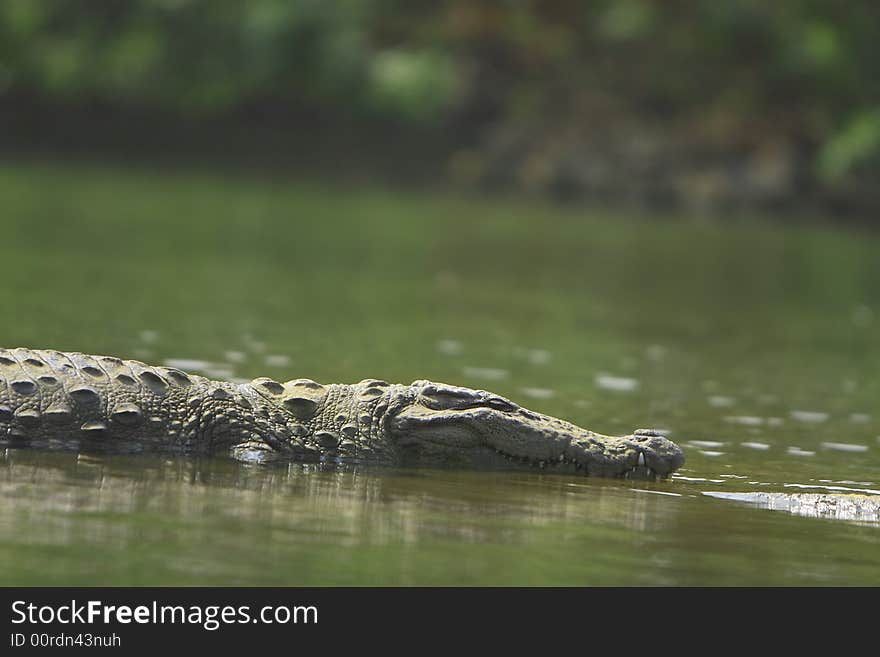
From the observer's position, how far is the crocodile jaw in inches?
336

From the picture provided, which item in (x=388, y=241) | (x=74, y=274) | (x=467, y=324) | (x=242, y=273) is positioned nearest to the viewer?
(x=467, y=324)

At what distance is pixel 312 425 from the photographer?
8.73 meters

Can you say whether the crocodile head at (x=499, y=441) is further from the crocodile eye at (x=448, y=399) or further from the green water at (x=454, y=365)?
the green water at (x=454, y=365)

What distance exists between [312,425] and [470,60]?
36849 millimetres

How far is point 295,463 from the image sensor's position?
865 cm

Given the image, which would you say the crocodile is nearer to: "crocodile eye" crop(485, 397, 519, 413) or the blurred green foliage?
"crocodile eye" crop(485, 397, 519, 413)

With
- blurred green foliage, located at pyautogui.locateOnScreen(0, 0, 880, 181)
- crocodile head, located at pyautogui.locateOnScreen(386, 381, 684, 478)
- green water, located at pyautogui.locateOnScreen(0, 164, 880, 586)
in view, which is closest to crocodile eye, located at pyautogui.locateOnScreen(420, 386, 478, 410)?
crocodile head, located at pyautogui.locateOnScreen(386, 381, 684, 478)

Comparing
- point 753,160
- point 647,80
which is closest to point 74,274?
point 753,160

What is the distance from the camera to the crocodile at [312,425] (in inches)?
331

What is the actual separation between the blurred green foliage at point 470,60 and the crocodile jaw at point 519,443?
108ft

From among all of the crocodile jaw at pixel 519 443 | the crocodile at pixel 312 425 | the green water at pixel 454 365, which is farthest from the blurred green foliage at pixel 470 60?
the crocodile jaw at pixel 519 443
